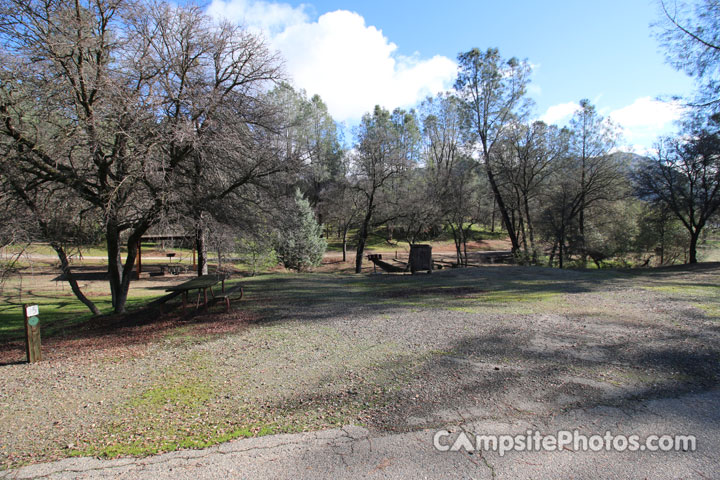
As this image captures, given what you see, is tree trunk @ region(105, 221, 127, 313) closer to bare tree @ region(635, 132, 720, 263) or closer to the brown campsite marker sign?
the brown campsite marker sign

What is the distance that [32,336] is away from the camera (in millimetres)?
5848

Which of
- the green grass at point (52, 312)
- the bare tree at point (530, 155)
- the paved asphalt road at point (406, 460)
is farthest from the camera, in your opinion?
the bare tree at point (530, 155)

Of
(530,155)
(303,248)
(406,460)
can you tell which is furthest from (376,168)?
(406,460)

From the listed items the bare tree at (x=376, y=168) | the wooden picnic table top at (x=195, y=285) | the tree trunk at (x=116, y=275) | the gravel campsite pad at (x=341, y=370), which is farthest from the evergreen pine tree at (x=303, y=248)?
the gravel campsite pad at (x=341, y=370)

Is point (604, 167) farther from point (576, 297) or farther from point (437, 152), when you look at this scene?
point (437, 152)

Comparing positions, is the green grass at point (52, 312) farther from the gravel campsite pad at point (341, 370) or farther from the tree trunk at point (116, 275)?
the gravel campsite pad at point (341, 370)

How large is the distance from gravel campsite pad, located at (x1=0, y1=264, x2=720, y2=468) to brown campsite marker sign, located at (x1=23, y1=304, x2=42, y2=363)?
0.18m

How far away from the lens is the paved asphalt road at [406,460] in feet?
9.15

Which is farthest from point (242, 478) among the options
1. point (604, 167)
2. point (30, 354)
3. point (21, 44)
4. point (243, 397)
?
point (604, 167)

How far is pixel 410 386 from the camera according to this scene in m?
4.21

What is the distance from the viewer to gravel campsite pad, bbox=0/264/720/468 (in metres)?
3.58

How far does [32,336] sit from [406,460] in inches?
237

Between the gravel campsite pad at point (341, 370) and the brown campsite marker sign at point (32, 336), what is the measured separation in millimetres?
179

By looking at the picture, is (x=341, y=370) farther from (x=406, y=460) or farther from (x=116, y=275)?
(x=116, y=275)
